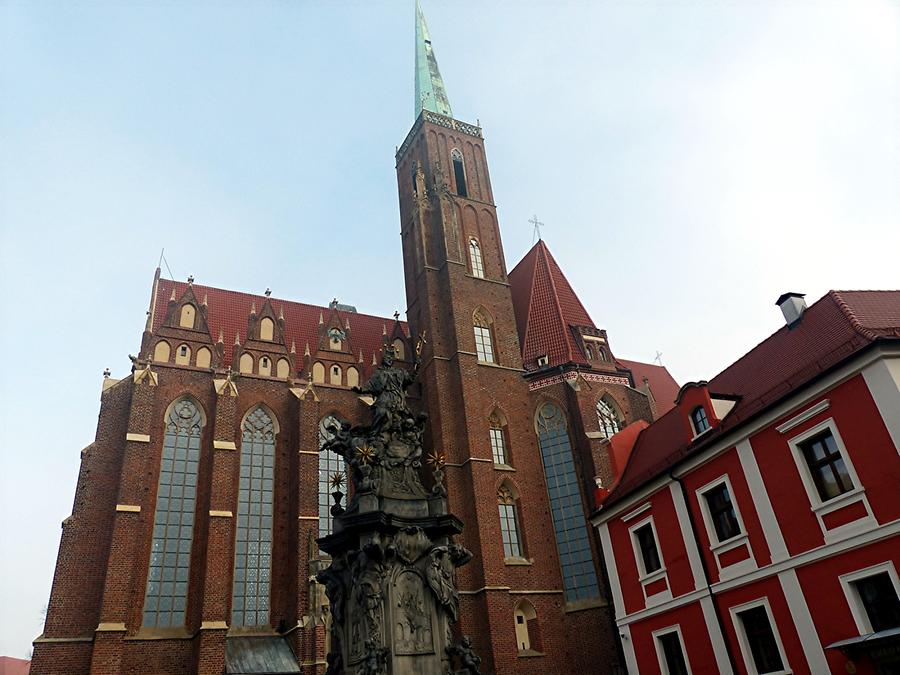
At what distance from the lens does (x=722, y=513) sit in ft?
53.9

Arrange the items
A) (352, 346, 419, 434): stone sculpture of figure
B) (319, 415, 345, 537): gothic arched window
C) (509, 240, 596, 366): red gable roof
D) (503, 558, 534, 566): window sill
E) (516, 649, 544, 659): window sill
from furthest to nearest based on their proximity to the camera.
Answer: (509, 240, 596, 366): red gable roof → (319, 415, 345, 537): gothic arched window → (503, 558, 534, 566): window sill → (516, 649, 544, 659): window sill → (352, 346, 419, 434): stone sculpture of figure

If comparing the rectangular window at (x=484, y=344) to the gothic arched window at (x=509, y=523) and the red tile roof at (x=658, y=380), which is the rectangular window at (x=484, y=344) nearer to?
the gothic arched window at (x=509, y=523)

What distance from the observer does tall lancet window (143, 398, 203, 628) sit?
22000mm

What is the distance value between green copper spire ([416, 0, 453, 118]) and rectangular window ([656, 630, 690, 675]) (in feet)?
93.3

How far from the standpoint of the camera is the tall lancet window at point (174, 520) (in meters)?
22.0

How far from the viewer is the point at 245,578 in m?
23.4

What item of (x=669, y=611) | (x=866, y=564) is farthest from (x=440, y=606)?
(x=669, y=611)

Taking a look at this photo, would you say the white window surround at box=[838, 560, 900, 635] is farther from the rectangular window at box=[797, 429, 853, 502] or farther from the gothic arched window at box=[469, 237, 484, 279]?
the gothic arched window at box=[469, 237, 484, 279]

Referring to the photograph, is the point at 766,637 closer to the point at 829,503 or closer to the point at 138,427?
the point at 829,503

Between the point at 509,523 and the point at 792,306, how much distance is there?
13.1m

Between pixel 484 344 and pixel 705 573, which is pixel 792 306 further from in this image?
pixel 484 344

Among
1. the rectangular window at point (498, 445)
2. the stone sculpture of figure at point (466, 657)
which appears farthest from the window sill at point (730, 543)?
the rectangular window at point (498, 445)

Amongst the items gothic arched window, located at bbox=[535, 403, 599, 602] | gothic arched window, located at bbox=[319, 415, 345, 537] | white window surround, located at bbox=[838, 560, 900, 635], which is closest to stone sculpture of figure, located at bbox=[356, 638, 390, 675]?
white window surround, located at bbox=[838, 560, 900, 635]

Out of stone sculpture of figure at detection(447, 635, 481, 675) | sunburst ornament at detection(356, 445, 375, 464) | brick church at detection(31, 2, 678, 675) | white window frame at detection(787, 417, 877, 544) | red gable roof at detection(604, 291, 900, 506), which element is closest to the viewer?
stone sculpture of figure at detection(447, 635, 481, 675)
